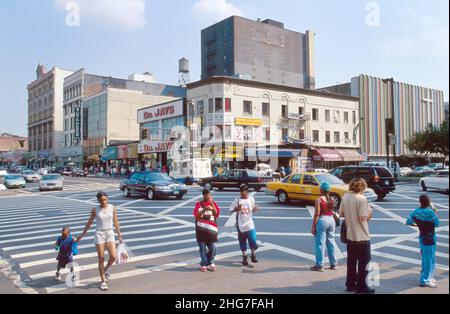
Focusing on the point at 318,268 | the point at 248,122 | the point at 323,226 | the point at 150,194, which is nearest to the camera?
the point at 318,268

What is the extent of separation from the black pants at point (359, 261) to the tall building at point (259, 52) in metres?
61.4

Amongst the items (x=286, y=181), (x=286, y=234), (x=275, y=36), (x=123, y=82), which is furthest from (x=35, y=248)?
(x=123, y=82)

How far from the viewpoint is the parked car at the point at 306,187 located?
16447mm

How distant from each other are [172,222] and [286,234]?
4.34 meters

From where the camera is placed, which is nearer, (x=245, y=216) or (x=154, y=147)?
(x=245, y=216)

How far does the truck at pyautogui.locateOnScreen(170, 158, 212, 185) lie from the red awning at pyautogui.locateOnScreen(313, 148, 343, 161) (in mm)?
19144

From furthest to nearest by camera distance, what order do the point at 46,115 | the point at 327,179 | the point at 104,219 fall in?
the point at 46,115
the point at 327,179
the point at 104,219

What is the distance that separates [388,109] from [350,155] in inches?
677

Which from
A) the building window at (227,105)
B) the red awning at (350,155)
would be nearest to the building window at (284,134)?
the building window at (227,105)

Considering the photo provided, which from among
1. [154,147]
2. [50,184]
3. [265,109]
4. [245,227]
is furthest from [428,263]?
[154,147]

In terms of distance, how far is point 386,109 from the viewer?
64062 mm

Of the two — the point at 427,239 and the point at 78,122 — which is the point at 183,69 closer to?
→ the point at 78,122

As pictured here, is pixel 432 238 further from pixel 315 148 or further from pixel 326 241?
pixel 315 148

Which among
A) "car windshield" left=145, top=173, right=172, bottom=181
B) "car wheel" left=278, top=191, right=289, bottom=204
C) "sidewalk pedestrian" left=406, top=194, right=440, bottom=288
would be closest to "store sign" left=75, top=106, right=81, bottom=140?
"car windshield" left=145, top=173, right=172, bottom=181
